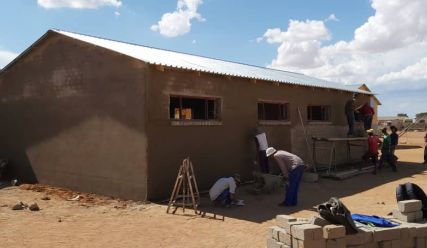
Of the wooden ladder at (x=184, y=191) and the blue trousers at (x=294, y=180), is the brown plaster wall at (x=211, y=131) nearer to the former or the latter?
the wooden ladder at (x=184, y=191)

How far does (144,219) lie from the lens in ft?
29.7

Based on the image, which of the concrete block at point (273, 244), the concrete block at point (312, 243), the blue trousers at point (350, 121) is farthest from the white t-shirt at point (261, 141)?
the concrete block at point (312, 243)

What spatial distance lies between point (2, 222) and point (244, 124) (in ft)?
23.0

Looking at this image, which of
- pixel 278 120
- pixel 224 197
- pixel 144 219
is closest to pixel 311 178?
pixel 278 120

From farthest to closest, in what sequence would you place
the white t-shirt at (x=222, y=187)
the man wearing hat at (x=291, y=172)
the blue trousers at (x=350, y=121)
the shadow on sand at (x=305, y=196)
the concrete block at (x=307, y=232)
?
the blue trousers at (x=350, y=121) < the man wearing hat at (x=291, y=172) < the white t-shirt at (x=222, y=187) < the shadow on sand at (x=305, y=196) < the concrete block at (x=307, y=232)

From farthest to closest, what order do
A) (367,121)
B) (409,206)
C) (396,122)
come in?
(396,122) < (367,121) < (409,206)

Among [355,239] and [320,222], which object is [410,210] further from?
[320,222]

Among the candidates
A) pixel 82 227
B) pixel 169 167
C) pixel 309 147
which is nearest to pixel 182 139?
pixel 169 167

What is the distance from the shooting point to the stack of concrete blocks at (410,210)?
267 inches

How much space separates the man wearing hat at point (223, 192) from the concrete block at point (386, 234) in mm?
4219

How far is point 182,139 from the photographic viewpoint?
A: 11203 mm

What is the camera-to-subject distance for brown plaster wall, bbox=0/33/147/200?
10.9 m

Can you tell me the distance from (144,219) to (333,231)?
447 cm

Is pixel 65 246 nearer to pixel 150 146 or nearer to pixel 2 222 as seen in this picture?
pixel 2 222
